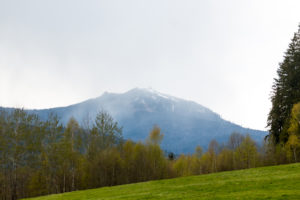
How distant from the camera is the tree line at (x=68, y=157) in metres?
50.8

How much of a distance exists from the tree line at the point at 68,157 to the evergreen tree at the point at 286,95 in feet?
12.7

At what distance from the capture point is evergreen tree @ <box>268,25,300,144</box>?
4872cm

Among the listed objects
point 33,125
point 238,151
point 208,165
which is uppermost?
point 33,125

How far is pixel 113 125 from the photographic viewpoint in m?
64.7

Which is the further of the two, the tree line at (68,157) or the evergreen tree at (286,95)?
the tree line at (68,157)

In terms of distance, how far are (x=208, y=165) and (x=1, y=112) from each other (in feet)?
220

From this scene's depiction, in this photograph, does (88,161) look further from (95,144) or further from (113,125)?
(113,125)

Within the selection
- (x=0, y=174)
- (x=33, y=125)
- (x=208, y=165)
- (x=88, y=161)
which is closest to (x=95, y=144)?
(x=88, y=161)

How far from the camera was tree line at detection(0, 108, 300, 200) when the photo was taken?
2002 inches

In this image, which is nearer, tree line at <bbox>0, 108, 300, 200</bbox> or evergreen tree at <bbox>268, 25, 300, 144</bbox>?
evergreen tree at <bbox>268, 25, 300, 144</bbox>

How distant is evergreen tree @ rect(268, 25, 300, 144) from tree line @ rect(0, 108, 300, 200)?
152 inches

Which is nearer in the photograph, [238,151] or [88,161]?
[88,161]

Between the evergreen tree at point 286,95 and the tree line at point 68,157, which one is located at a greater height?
the evergreen tree at point 286,95

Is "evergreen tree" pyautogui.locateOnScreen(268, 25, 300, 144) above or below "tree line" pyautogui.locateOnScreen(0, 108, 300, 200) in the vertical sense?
above
